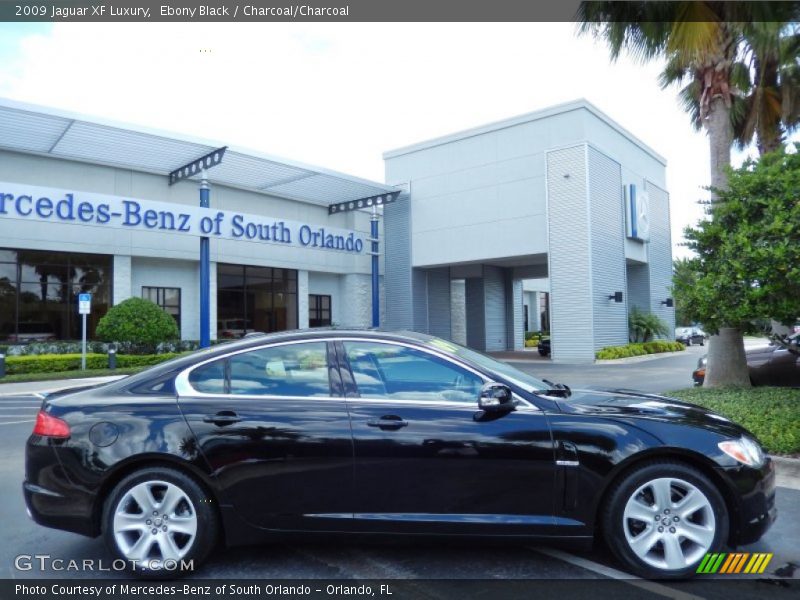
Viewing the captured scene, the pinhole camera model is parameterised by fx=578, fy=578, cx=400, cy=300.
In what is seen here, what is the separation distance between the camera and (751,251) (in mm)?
6789

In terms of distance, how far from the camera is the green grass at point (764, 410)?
6.01m

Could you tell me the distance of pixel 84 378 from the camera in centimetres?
1664

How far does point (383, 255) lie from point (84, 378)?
49.3 feet

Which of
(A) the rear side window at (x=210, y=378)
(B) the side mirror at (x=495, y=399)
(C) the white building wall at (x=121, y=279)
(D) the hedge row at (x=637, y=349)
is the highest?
(C) the white building wall at (x=121, y=279)

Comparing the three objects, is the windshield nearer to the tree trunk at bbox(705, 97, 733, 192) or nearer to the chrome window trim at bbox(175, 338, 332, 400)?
the chrome window trim at bbox(175, 338, 332, 400)

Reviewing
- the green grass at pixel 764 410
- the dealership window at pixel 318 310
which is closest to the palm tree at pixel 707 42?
the green grass at pixel 764 410

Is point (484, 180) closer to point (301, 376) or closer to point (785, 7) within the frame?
point (785, 7)

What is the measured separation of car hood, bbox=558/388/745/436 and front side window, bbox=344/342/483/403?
63cm

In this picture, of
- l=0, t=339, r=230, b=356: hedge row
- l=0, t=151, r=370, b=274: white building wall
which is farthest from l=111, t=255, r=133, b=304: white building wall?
l=0, t=339, r=230, b=356: hedge row

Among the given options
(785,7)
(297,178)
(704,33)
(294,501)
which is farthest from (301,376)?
(297,178)

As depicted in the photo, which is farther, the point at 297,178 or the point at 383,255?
the point at 383,255

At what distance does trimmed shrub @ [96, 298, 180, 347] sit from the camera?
729 inches

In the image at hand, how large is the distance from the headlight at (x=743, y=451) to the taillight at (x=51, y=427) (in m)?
3.97

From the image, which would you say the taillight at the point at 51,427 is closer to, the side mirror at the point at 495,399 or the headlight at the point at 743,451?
the side mirror at the point at 495,399
